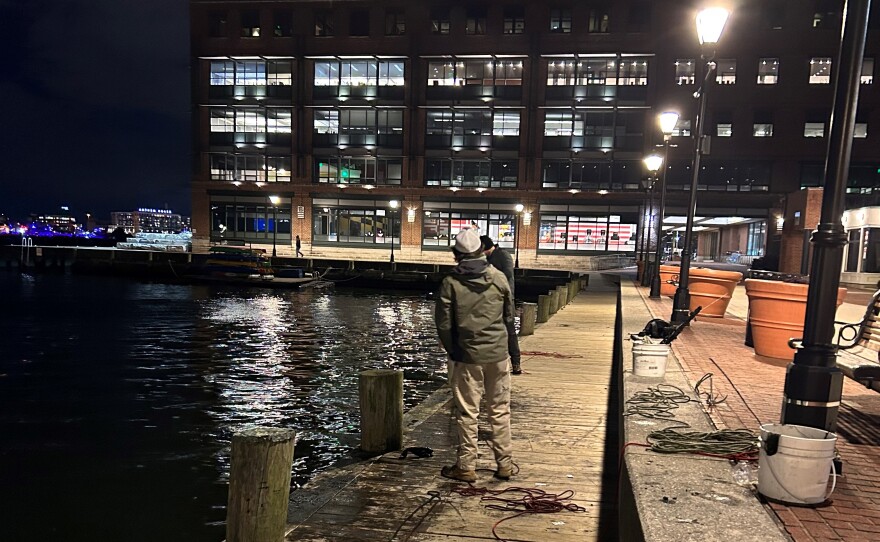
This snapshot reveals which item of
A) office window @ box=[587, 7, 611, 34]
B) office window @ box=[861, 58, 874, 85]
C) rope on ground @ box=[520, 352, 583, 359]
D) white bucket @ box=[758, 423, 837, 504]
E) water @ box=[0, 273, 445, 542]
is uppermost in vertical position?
office window @ box=[587, 7, 611, 34]

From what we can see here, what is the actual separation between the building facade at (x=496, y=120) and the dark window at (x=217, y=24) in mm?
111

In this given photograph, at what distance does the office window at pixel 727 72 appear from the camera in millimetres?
43594

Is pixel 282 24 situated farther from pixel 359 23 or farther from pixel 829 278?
pixel 829 278

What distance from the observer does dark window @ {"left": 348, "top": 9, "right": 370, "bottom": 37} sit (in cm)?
4962

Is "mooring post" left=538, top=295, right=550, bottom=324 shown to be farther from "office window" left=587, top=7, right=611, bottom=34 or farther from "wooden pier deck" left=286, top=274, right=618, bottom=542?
"office window" left=587, top=7, right=611, bottom=34

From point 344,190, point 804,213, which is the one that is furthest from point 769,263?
point 344,190

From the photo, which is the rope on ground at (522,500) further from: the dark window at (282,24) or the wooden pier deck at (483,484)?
the dark window at (282,24)

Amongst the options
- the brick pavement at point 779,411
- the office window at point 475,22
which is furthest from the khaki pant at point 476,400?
the office window at point 475,22

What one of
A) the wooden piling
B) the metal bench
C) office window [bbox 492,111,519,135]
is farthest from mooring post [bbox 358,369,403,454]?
office window [bbox 492,111,519,135]

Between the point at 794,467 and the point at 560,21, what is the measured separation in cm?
4933

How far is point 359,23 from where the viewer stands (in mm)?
49812

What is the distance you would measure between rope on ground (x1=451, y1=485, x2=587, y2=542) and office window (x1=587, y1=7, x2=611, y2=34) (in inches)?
1864

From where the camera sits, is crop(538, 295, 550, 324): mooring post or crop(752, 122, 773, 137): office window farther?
crop(752, 122, 773, 137): office window

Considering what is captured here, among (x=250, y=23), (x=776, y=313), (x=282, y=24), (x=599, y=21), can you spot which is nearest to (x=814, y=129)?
(x=599, y=21)
